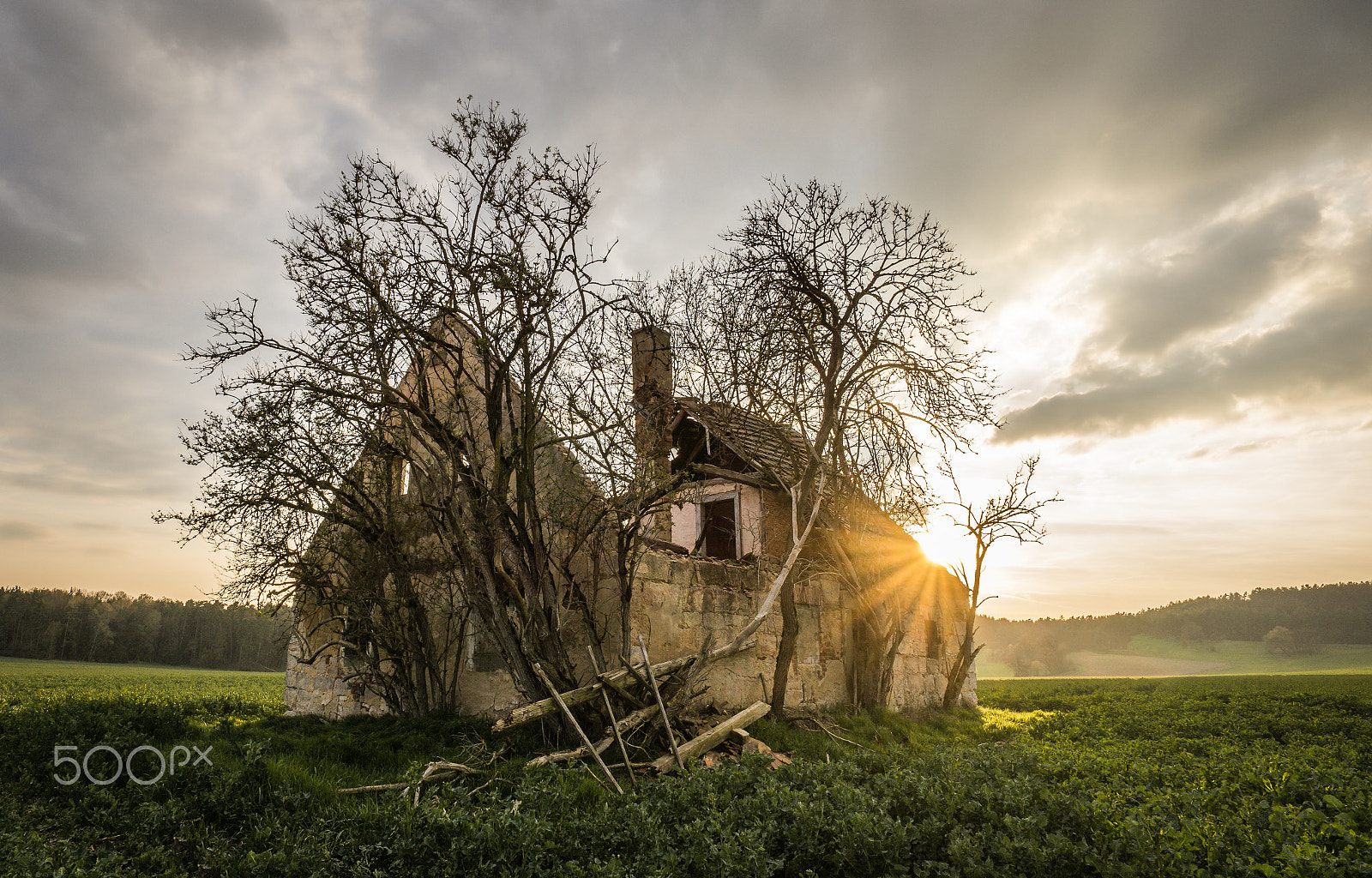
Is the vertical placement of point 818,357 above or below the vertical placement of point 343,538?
above

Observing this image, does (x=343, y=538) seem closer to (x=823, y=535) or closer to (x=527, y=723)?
(x=527, y=723)

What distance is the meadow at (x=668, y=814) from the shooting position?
14.0ft

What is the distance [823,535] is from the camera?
1330 centimetres

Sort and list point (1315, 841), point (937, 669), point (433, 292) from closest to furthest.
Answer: point (1315, 841) → point (433, 292) → point (937, 669)

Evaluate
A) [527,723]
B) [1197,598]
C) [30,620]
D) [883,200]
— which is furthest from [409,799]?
[1197,598]

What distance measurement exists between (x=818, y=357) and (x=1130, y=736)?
8829mm

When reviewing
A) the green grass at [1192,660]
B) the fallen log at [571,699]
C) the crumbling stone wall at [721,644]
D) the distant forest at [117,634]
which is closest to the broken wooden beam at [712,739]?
the fallen log at [571,699]

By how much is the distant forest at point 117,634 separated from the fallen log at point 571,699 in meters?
61.1

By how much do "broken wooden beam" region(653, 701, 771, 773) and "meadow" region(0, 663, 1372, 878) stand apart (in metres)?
0.90

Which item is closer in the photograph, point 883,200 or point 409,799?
point 409,799

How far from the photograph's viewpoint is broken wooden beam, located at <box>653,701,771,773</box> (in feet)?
24.3

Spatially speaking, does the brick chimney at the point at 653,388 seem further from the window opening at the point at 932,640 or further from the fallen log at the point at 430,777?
the window opening at the point at 932,640

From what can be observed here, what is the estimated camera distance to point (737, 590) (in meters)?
11.7

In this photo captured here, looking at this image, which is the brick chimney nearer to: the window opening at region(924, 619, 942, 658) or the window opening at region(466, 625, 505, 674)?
the window opening at region(466, 625, 505, 674)
